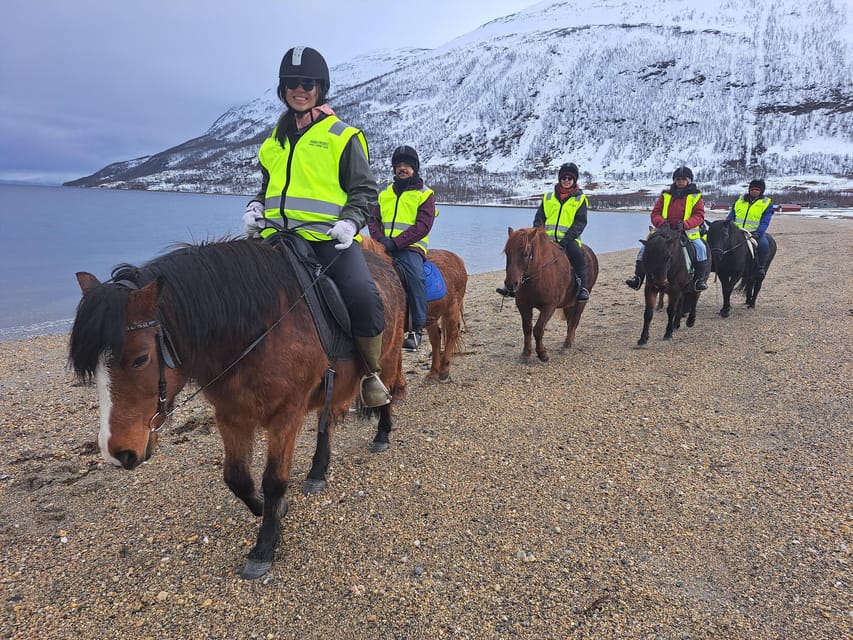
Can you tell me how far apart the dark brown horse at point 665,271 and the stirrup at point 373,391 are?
21.1 ft

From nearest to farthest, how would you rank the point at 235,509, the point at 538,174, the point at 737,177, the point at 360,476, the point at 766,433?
1. the point at 235,509
2. the point at 360,476
3. the point at 766,433
4. the point at 737,177
5. the point at 538,174

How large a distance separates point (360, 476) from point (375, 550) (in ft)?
3.44

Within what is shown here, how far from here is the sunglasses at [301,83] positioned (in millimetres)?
3129

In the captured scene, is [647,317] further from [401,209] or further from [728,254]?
[401,209]

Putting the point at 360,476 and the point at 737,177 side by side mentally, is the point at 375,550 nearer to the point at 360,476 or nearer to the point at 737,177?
the point at 360,476

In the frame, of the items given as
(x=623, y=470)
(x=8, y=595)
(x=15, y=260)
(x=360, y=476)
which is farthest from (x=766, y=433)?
(x=15, y=260)

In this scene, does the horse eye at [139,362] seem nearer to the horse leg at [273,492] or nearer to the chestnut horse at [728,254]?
the horse leg at [273,492]

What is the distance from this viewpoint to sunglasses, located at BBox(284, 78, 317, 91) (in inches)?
123

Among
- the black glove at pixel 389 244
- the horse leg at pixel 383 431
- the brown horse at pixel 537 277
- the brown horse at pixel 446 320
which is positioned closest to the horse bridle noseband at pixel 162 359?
the horse leg at pixel 383 431

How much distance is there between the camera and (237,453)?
3.12 m

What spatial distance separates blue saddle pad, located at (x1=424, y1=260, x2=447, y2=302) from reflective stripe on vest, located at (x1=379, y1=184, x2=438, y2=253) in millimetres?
306

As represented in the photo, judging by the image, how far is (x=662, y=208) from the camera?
30.6ft

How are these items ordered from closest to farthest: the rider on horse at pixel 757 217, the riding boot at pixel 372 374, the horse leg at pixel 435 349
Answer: the riding boot at pixel 372 374 < the horse leg at pixel 435 349 < the rider on horse at pixel 757 217

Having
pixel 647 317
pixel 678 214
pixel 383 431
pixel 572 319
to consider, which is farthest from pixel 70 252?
pixel 678 214
